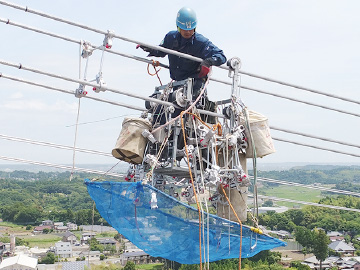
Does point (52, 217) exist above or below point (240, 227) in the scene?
above

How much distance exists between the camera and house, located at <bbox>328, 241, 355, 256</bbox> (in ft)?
360

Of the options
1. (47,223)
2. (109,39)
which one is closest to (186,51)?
(109,39)

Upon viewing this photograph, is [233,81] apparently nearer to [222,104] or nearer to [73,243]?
[222,104]

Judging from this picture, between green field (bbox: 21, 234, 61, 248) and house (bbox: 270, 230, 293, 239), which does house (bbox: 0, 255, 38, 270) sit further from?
house (bbox: 270, 230, 293, 239)

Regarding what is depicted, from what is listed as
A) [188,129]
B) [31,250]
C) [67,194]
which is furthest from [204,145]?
[67,194]

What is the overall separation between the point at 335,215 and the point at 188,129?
132 meters

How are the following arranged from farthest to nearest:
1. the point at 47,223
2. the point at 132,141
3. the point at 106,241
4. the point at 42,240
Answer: the point at 47,223 < the point at 42,240 < the point at 106,241 < the point at 132,141

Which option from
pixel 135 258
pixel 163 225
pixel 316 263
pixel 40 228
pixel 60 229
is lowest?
pixel 316 263

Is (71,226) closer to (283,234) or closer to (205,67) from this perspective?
(283,234)

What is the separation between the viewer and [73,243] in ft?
393

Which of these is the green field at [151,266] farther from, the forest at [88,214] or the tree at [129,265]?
the forest at [88,214]

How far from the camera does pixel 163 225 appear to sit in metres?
6.84

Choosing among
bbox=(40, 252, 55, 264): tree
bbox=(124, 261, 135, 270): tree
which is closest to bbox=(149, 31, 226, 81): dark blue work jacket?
bbox=(124, 261, 135, 270): tree

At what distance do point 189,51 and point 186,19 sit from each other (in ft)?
1.67
